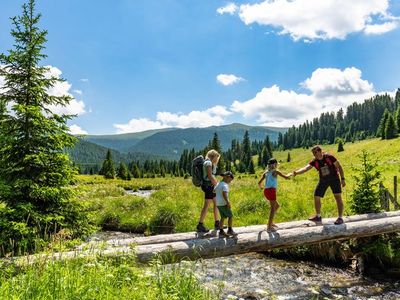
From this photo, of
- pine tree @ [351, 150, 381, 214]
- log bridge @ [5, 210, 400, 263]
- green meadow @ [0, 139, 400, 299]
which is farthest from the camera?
pine tree @ [351, 150, 381, 214]

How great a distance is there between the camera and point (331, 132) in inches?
7771

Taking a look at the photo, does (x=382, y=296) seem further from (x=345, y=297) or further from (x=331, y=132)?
(x=331, y=132)

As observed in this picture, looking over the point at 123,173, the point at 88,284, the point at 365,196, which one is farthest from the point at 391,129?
the point at 88,284

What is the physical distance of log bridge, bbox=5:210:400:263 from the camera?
8492mm

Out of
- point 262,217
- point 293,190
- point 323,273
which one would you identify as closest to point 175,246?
point 323,273

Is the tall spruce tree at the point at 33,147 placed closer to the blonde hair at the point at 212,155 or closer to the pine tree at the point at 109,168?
the blonde hair at the point at 212,155

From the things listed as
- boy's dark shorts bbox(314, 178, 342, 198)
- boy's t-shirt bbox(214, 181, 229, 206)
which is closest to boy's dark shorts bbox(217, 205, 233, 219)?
boy's t-shirt bbox(214, 181, 229, 206)

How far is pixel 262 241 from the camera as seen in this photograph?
31.9 ft

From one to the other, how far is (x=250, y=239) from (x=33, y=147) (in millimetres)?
6728

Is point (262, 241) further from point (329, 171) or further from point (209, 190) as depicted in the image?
point (329, 171)

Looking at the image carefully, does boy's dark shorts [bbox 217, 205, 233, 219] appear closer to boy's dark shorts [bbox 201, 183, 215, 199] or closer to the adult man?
boy's dark shorts [bbox 201, 183, 215, 199]

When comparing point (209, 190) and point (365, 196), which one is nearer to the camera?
point (209, 190)

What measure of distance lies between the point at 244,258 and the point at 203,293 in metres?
7.69

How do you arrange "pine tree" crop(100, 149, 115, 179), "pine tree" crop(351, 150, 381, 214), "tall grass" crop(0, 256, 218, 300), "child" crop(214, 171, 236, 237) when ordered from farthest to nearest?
"pine tree" crop(100, 149, 115, 179), "pine tree" crop(351, 150, 381, 214), "child" crop(214, 171, 236, 237), "tall grass" crop(0, 256, 218, 300)
